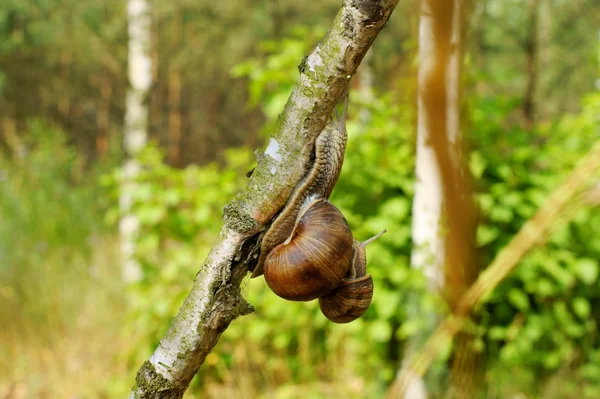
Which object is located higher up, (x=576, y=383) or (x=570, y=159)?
(x=570, y=159)

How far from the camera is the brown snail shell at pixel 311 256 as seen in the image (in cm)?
93

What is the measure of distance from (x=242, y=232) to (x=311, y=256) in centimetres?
16

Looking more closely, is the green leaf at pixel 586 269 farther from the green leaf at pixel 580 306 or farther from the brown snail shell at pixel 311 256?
the brown snail shell at pixel 311 256

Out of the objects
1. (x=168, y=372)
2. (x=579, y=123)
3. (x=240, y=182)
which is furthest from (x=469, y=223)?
(x=579, y=123)

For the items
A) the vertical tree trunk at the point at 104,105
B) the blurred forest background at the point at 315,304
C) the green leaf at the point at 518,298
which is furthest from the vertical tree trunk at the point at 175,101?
the green leaf at the point at 518,298

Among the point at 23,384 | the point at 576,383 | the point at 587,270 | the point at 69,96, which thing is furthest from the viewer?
the point at 69,96

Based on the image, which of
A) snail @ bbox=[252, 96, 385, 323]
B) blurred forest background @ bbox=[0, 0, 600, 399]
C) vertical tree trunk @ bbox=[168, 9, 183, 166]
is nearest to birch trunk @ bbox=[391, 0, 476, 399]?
snail @ bbox=[252, 96, 385, 323]

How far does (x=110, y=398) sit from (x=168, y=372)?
11.7 ft

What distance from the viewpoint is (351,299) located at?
100 centimetres

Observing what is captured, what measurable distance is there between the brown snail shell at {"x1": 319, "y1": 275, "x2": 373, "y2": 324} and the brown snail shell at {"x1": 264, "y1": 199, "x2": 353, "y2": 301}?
0.17 feet

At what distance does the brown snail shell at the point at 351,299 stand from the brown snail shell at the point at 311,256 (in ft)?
0.17

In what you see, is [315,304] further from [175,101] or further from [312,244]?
[175,101]

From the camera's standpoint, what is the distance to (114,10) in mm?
9070

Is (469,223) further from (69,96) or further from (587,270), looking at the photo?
(69,96)
